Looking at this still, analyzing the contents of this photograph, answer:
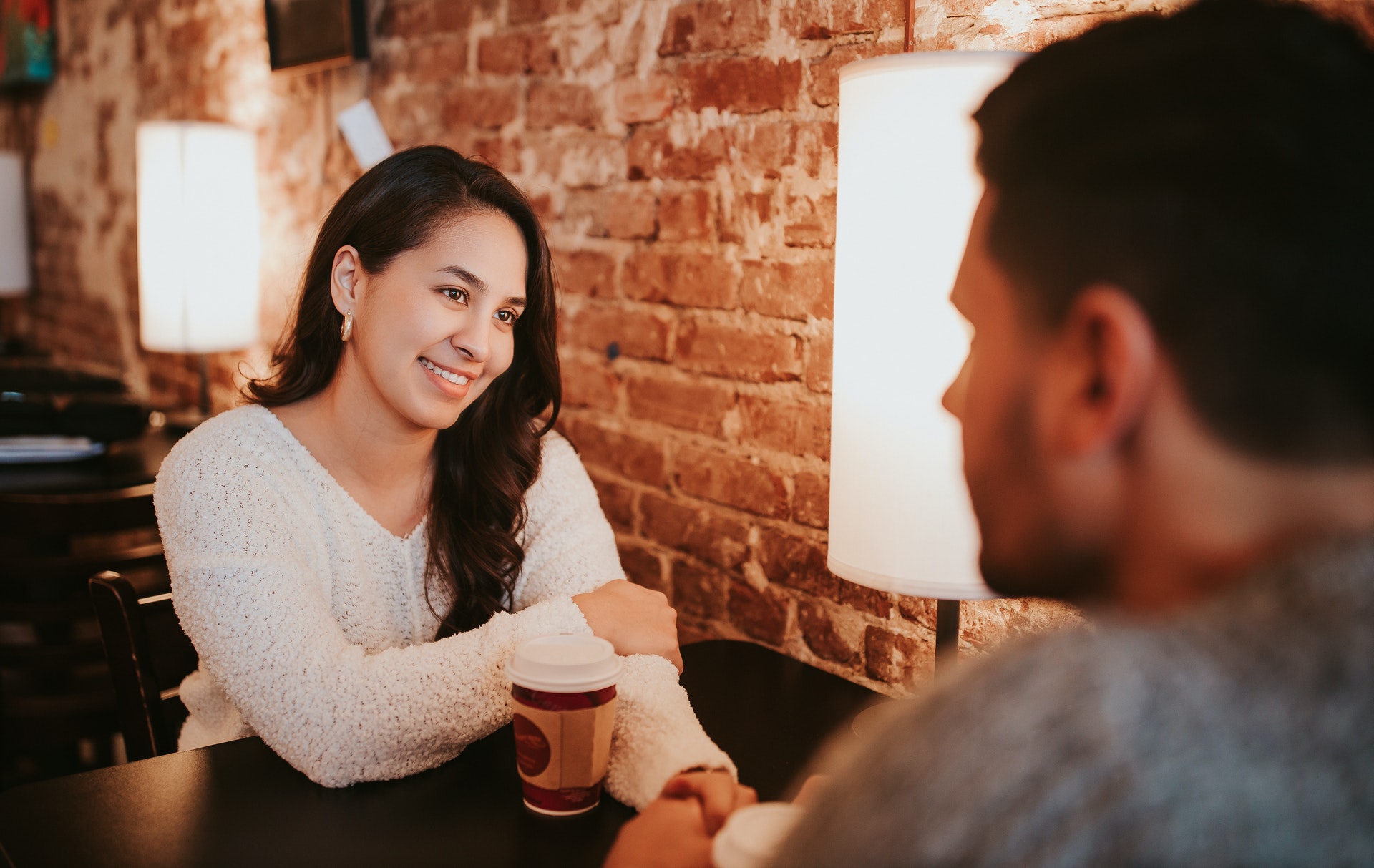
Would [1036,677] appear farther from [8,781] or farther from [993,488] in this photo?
[8,781]

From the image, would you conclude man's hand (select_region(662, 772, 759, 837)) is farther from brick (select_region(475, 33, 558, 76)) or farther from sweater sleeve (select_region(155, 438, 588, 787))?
brick (select_region(475, 33, 558, 76))

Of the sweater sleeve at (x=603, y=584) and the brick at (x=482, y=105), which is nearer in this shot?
the sweater sleeve at (x=603, y=584)

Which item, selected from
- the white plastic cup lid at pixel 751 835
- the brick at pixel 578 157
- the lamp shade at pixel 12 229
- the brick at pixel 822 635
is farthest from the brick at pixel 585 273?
the lamp shade at pixel 12 229

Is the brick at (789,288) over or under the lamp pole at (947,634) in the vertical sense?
over

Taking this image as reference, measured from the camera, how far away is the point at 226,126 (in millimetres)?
2736

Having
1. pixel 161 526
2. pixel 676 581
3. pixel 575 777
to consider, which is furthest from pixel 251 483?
pixel 676 581

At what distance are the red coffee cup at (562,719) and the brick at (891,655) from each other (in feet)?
1.96

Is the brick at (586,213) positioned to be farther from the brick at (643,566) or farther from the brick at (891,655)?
the brick at (891,655)

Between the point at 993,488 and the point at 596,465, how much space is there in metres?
1.36

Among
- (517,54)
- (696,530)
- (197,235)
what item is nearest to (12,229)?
(197,235)

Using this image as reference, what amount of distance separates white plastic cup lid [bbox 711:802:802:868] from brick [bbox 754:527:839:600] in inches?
30.4

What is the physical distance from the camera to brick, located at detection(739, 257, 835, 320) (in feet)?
4.75

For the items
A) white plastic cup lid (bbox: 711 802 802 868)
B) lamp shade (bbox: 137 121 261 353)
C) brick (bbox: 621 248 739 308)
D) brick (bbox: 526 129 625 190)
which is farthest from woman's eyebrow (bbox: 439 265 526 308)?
lamp shade (bbox: 137 121 261 353)

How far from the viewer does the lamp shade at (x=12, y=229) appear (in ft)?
14.8
